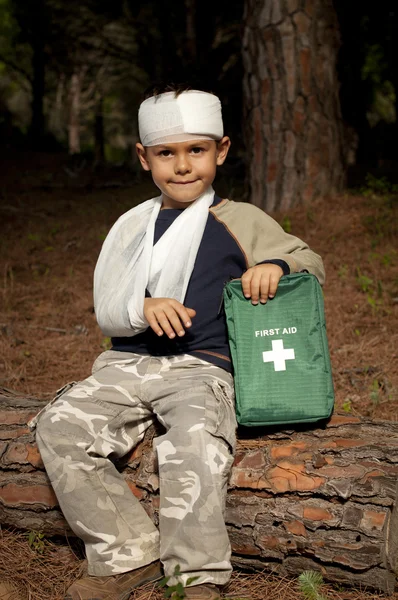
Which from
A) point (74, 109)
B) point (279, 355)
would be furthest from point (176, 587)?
point (74, 109)

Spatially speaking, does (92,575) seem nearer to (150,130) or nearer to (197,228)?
(197,228)

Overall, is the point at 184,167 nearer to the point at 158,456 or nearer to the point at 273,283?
the point at 273,283

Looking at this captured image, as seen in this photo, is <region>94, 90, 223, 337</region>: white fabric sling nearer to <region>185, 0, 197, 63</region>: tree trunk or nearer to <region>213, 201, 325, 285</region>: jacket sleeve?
<region>213, 201, 325, 285</region>: jacket sleeve

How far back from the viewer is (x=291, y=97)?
673 centimetres

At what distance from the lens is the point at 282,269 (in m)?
2.82

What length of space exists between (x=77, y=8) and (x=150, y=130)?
13.2 m

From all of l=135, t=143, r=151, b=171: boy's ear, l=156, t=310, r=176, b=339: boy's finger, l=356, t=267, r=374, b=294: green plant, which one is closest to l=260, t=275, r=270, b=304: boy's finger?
l=156, t=310, r=176, b=339: boy's finger

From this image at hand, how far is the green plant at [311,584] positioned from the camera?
242cm

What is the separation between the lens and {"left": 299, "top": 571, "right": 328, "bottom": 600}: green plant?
242 cm

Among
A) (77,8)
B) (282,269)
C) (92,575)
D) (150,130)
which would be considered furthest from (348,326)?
(77,8)

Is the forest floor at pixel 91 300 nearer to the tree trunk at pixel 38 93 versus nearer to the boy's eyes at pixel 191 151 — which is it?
the boy's eyes at pixel 191 151

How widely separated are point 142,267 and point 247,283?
493mm

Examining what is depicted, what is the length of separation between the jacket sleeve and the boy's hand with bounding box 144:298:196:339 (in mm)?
428

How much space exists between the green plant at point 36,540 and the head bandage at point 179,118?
71.0 inches
